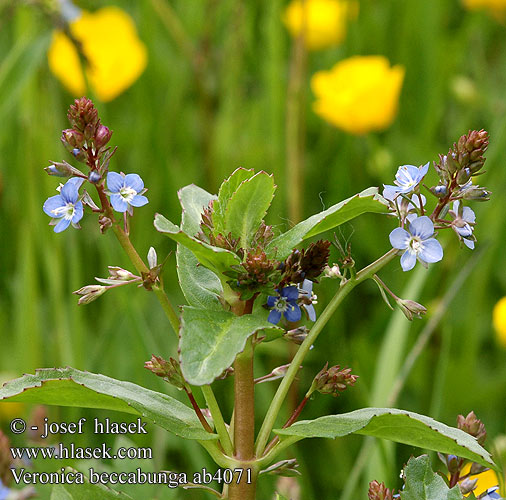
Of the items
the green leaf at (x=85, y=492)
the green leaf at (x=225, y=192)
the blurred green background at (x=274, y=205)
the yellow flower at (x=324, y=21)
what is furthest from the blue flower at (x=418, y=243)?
the yellow flower at (x=324, y=21)

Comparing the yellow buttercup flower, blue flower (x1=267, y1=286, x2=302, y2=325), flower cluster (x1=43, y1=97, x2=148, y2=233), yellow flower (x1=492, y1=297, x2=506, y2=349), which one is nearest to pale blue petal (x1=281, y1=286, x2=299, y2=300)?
blue flower (x1=267, y1=286, x2=302, y2=325)

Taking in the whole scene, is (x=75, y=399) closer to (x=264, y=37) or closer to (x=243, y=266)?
(x=243, y=266)

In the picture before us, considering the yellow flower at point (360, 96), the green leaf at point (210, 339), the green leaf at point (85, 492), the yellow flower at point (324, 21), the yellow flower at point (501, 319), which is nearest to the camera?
the green leaf at point (210, 339)

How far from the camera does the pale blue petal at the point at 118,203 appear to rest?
45cm

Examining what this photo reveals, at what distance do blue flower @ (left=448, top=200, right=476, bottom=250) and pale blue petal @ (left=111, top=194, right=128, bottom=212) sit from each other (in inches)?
7.6

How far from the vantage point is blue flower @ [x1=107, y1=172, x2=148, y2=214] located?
17.9 inches

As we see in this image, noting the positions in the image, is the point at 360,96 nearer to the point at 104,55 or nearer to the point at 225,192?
the point at 104,55

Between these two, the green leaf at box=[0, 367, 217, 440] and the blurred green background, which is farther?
the blurred green background

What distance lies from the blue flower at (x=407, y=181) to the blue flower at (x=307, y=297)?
8 centimetres

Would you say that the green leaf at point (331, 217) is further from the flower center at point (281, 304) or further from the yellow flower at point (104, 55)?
the yellow flower at point (104, 55)

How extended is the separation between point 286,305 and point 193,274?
8 cm

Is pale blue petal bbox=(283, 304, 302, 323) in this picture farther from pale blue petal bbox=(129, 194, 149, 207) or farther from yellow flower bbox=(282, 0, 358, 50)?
yellow flower bbox=(282, 0, 358, 50)

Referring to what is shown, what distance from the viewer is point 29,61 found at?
1.13 m

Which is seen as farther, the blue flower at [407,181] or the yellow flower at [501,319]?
the yellow flower at [501,319]
